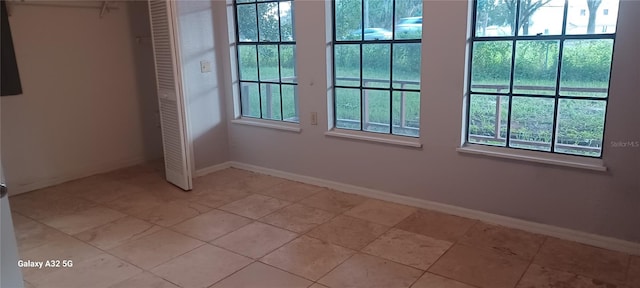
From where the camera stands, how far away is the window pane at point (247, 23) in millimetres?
4352

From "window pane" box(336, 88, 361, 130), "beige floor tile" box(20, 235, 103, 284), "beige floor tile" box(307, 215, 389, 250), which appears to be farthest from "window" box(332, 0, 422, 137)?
"beige floor tile" box(20, 235, 103, 284)

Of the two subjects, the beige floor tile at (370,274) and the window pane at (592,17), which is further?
the window pane at (592,17)

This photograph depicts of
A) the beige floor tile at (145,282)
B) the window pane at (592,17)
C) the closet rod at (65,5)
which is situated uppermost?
the closet rod at (65,5)

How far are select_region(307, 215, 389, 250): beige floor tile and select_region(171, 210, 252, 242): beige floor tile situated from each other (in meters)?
0.60

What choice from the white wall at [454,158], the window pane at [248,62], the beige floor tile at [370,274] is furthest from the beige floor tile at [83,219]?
the beige floor tile at [370,274]

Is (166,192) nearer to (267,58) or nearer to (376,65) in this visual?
(267,58)

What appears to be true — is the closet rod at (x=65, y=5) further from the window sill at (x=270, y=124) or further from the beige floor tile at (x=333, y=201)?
the beige floor tile at (x=333, y=201)

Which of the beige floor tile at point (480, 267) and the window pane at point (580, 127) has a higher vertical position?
the window pane at point (580, 127)

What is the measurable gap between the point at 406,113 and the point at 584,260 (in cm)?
157

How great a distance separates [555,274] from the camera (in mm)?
2512

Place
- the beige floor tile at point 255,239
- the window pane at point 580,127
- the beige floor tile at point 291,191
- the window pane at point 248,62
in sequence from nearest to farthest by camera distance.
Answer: the window pane at point 580,127, the beige floor tile at point 255,239, the beige floor tile at point 291,191, the window pane at point 248,62

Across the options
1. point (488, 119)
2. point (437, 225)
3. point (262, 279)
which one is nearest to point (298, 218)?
point (262, 279)

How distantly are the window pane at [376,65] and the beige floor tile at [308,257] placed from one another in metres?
1.41

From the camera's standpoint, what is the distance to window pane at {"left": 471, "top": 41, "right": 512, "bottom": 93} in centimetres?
301
